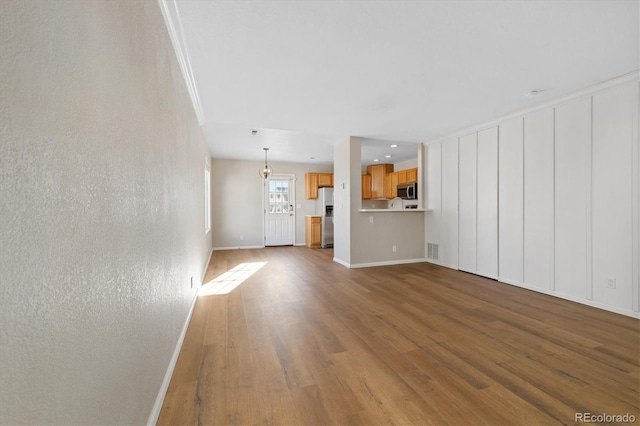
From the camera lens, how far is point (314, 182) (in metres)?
8.05

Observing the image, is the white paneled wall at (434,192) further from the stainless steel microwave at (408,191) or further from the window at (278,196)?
the window at (278,196)

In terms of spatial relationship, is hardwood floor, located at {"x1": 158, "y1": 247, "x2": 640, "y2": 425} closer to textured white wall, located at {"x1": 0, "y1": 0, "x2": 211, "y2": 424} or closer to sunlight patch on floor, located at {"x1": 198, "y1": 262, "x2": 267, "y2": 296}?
sunlight patch on floor, located at {"x1": 198, "y1": 262, "x2": 267, "y2": 296}

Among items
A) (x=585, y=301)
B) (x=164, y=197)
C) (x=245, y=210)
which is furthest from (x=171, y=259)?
(x=245, y=210)

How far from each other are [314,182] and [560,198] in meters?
5.68

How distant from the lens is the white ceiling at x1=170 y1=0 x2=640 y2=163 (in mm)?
1899

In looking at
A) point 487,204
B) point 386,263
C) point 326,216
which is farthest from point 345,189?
point 326,216

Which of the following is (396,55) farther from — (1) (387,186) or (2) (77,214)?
(1) (387,186)

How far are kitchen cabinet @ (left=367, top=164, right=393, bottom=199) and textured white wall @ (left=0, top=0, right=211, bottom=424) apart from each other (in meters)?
7.03

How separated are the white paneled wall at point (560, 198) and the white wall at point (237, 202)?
514 centimetres

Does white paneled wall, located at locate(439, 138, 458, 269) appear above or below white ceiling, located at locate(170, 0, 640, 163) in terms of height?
below

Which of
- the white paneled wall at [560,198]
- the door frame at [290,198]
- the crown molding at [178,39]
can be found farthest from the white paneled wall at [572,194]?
the door frame at [290,198]

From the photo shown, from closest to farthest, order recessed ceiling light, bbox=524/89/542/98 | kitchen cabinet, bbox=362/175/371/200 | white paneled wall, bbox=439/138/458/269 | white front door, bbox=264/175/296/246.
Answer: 1. recessed ceiling light, bbox=524/89/542/98
2. white paneled wall, bbox=439/138/458/269
3. white front door, bbox=264/175/296/246
4. kitchen cabinet, bbox=362/175/371/200

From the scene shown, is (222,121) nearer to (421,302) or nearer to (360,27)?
(360,27)

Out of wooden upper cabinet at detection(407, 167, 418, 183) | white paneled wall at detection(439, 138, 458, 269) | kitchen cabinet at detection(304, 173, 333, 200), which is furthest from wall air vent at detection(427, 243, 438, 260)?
kitchen cabinet at detection(304, 173, 333, 200)
